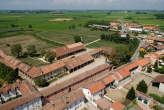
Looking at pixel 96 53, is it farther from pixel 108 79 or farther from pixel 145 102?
pixel 145 102

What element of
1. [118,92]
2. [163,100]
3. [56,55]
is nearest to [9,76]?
[56,55]

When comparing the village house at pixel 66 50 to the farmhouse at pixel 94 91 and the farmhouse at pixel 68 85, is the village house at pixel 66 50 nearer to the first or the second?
the farmhouse at pixel 68 85

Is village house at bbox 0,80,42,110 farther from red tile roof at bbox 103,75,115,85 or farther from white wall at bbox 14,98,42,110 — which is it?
red tile roof at bbox 103,75,115,85

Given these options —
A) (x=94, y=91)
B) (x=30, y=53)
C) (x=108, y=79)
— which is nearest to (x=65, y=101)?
(x=94, y=91)

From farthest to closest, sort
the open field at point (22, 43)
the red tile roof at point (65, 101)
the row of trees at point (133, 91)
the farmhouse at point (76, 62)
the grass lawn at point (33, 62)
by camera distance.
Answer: the open field at point (22, 43) < the grass lawn at point (33, 62) < the farmhouse at point (76, 62) < the row of trees at point (133, 91) < the red tile roof at point (65, 101)

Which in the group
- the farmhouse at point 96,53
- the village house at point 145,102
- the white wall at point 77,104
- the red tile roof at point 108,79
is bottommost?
the white wall at point 77,104

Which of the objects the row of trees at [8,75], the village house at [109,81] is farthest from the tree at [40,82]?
the village house at [109,81]
